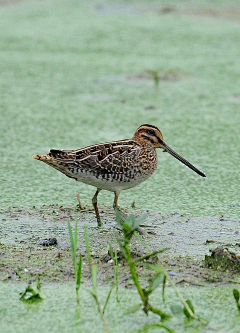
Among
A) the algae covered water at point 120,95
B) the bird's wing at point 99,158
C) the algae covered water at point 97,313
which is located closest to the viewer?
the algae covered water at point 97,313

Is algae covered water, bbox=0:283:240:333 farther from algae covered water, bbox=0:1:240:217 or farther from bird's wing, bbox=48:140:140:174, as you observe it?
algae covered water, bbox=0:1:240:217

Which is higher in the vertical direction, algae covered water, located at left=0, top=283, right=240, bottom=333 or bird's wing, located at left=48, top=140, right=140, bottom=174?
bird's wing, located at left=48, top=140, right=140, bottom=174

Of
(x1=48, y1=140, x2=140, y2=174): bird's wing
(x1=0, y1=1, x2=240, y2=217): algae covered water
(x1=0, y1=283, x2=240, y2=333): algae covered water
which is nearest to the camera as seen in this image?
(x1=0, y1=283, x2=240, y2=333): algae covered water

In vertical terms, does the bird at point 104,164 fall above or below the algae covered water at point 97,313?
above

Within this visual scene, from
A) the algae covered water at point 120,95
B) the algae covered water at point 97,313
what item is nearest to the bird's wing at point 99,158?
the algae covered water at point 120,95

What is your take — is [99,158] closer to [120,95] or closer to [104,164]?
[104,164]

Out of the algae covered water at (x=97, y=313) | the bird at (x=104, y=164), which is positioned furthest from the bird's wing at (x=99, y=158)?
the algae covered water at (x=97, y=313)

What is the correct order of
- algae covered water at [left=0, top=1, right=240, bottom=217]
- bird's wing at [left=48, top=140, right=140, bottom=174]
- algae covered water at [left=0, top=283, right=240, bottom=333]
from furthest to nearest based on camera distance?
algae covered water at [left=0, top=1, right=240, bottom=217], bird's wing at [left=48, top=140, right=140, bottom=174], algae covered water at [left=0, top=283, right=240, bottom=333]

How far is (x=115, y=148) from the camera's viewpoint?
15.0ft

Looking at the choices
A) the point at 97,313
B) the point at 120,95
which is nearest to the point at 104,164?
the point at 97,313

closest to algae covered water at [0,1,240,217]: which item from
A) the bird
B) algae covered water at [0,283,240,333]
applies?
the bird

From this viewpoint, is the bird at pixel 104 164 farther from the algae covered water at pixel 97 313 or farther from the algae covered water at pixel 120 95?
the algae covered water at pixel 97 313

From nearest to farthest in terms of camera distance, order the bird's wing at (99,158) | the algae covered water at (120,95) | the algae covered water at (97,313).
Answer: the algae covered water at (97,313) → the bird's wing at (99,158) → the algae covered water at (120,95)

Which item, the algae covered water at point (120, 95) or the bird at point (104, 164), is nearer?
the bird at point (104, 164)
